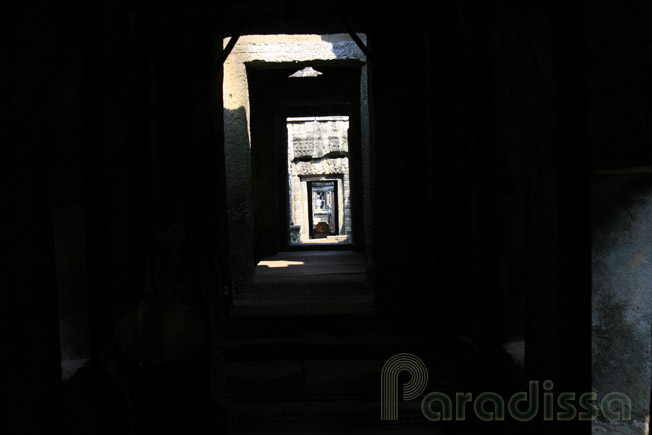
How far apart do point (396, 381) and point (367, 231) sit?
7.61 ft

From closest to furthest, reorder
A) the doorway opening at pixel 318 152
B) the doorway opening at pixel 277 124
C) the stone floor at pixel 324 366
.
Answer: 1. the stone floor at pixel 324 366
2. the doorway opening at pixel 277 124
3. the doorway opening at pixel 318 152

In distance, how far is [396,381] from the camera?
14.5ft

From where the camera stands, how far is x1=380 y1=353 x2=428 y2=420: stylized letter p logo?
4066 millimetres

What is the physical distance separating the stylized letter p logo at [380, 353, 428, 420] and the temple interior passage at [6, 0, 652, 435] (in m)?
0.03

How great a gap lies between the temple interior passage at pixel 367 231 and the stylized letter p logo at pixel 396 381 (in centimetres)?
3

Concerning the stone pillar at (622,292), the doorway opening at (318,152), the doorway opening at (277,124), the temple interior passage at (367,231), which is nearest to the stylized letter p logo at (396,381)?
the temple interior passage at (367,231)

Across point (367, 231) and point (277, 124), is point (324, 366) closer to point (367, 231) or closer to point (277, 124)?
point (367, 231)

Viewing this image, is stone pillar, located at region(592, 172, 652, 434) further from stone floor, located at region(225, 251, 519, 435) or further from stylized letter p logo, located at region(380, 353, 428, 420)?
stylized letter p logo, located at region(380, 353, 428, 420)

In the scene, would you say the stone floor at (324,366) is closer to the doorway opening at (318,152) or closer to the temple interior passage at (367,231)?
the temple interior passage at (367,231)

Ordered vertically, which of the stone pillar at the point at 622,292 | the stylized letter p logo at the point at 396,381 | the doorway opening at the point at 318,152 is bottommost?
Result: the stylized letter p logo at the point at 396,381

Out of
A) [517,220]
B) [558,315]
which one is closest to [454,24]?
[517,220]

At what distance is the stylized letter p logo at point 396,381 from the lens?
4066mm

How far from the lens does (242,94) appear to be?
647 centimetres

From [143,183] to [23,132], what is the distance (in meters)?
2.50
